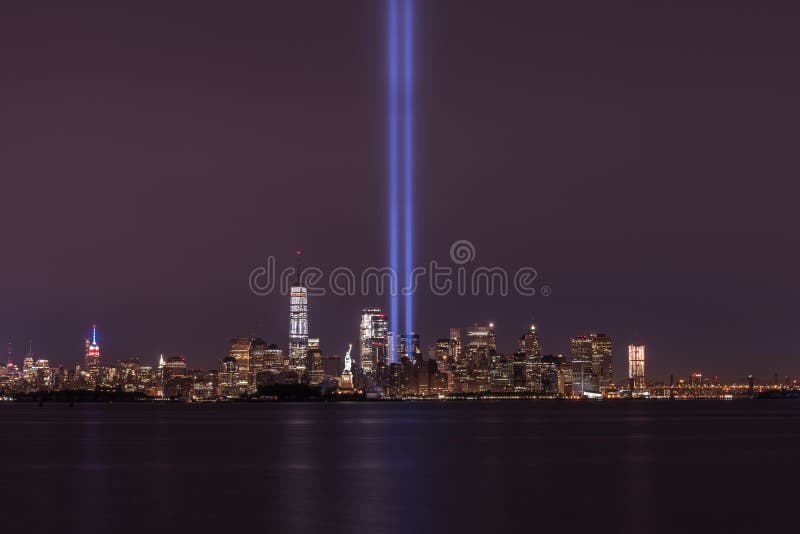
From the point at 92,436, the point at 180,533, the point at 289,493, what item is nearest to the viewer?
the point at 180,533

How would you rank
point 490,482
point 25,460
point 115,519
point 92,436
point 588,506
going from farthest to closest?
1. point 92,436
2. point 25,460
3. point 490,482
4. point 588,506
5. point 115,519

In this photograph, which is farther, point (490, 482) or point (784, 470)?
point (784, 470)

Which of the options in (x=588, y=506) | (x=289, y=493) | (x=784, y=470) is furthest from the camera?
(x=784, y=470)

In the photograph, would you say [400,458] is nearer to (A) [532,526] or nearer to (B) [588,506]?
(B) [588,506]

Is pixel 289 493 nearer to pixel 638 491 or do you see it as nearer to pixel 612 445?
pixel 638 491

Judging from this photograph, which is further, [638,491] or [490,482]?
[490,482]

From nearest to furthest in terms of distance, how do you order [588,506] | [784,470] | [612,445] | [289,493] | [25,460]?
[588,506], [289,493], [784,470], [25,460], [612,445]

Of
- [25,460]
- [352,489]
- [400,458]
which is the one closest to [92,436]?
[25,460]

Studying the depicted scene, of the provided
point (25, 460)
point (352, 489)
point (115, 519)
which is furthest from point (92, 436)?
point (115, 519)

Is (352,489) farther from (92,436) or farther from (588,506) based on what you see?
(92,436)
